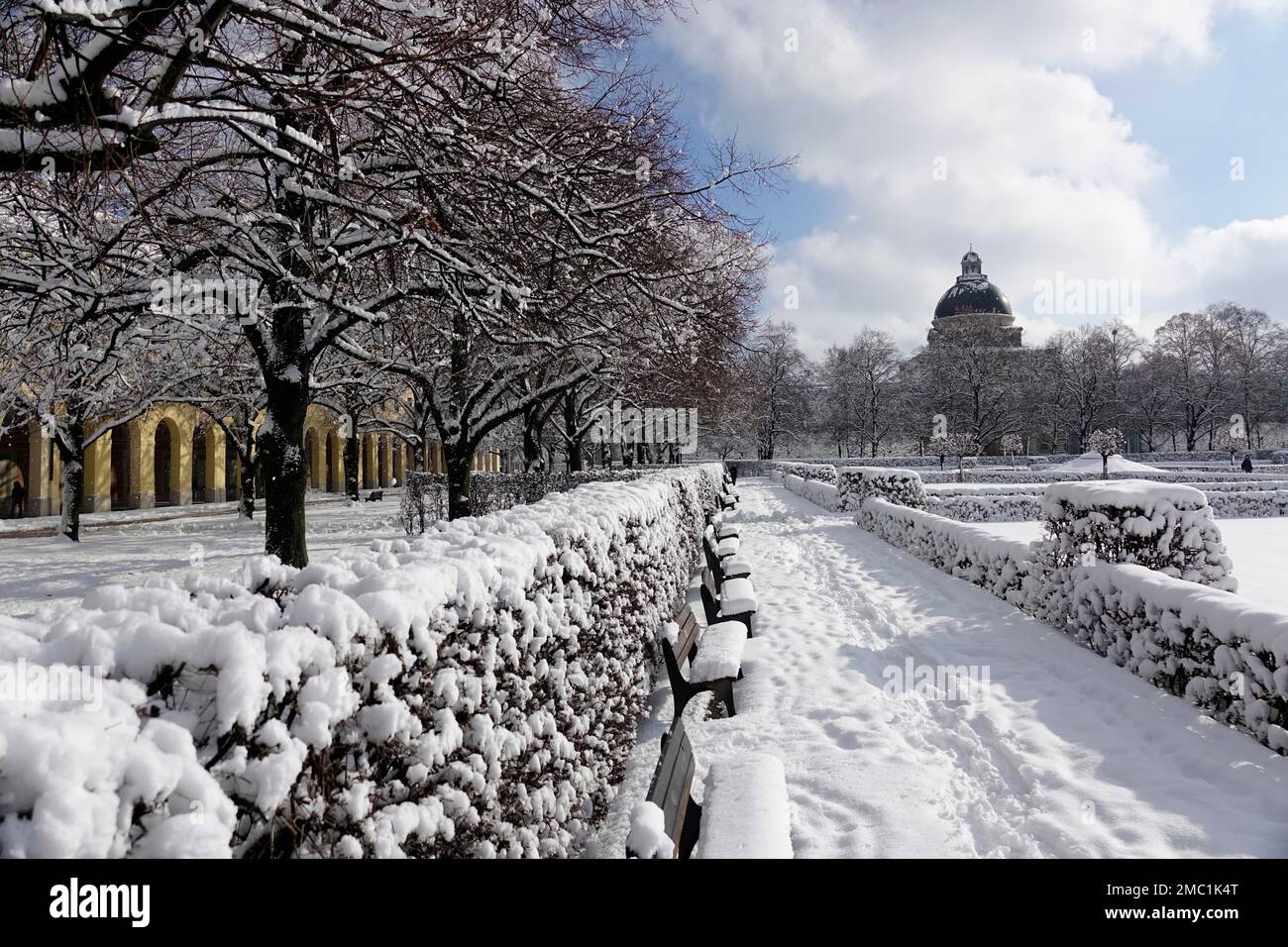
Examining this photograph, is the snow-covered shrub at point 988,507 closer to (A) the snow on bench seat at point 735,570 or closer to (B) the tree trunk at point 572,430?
(B) the tree trunk at point 572,430

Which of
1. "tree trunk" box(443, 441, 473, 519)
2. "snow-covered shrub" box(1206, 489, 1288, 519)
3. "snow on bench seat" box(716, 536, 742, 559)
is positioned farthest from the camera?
"snow-covered shrub" box(1206, 489, 1288, 519)

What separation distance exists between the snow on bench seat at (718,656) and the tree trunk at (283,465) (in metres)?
5.98

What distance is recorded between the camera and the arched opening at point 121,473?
101 feet

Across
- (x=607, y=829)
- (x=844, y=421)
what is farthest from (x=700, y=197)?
(x=844, y=421)

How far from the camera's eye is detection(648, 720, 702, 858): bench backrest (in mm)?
2496

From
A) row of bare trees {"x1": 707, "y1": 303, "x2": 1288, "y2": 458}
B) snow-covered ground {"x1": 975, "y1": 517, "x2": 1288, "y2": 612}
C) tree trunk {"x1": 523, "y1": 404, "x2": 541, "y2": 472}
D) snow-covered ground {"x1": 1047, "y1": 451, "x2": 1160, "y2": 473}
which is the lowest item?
snow-covered ground {"x1": 975, "y1": 517, "x2": 1288, "y2": 612}

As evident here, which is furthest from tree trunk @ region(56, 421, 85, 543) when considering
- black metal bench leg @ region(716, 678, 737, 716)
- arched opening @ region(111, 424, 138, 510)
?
black metal bench leg @ region(716, 678, 737, 716)

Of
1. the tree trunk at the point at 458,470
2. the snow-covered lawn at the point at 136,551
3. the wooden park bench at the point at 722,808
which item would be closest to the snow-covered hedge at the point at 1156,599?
the wooden park bench at the point at 722,808

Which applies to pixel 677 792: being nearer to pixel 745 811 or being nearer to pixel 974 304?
pixel 745 811

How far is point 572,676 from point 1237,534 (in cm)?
1902

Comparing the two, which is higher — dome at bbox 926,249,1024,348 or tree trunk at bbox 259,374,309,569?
dome at bbox 926,249,1024,348

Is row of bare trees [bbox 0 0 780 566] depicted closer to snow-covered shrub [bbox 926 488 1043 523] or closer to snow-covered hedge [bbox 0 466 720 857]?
snow-covered hedge [bbox 0 466 720 857]

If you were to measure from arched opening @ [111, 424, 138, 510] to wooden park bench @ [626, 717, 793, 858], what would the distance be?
120 ft
